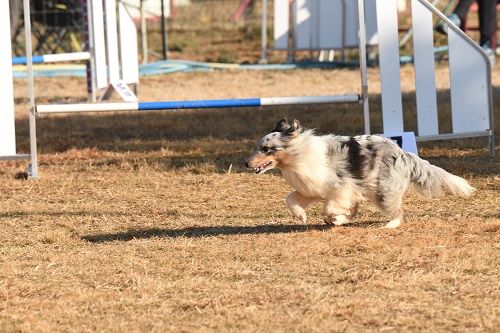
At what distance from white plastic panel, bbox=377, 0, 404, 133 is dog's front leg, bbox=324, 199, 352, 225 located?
2345 mm

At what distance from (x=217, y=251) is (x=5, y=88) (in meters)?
3.52

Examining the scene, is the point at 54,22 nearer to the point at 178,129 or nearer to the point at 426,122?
the point at 178,129

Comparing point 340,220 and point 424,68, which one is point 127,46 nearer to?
point 424,68

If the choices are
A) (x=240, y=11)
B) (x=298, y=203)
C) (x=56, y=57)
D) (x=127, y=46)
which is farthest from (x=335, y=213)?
(x=240, y=11)

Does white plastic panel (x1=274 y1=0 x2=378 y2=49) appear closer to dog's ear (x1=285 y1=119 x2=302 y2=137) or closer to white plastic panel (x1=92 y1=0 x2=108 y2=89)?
white plastic panel (x1=92 y1=0 x2=108 y2=89)

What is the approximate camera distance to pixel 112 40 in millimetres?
12109

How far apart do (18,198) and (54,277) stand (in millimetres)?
2488

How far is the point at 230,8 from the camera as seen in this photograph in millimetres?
25859

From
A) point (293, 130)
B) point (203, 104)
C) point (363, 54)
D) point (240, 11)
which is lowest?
point (293, 130)

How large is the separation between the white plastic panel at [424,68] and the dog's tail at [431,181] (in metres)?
2.26

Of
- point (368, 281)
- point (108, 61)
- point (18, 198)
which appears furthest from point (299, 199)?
point (108, 61)

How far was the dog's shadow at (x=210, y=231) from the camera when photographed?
6.24 m

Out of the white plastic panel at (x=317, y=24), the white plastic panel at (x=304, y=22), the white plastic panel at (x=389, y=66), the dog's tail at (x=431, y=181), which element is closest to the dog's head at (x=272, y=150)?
the dog's tail at (x=431, y=181)

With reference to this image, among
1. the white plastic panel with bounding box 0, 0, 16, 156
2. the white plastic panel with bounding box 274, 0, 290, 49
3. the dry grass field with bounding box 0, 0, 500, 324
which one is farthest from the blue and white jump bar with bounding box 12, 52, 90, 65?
the white plastic panel with bounding box 274, 0, 290, 49
